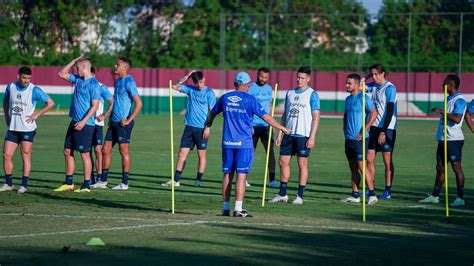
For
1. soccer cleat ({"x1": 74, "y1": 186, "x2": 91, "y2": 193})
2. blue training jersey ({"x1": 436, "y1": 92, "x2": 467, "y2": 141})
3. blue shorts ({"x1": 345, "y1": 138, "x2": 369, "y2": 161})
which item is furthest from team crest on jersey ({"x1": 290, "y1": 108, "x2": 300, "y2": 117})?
soccer cleat ({"x1": 74, "y1": 186, "x2": 91, "y2": 193})

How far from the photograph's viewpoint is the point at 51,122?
45.6 m

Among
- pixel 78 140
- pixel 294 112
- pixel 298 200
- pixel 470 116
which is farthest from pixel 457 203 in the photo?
pixel 78 140

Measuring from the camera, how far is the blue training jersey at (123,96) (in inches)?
770

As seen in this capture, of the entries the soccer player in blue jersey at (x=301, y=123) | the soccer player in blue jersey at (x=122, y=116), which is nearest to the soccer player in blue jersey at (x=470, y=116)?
the soccer player in blue jersey at (x=301, y=123)

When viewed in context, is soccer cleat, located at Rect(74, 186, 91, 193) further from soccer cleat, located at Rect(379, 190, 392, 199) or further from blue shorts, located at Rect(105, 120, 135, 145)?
soccer cleat, located at Rect(379, 190, 392, 199)

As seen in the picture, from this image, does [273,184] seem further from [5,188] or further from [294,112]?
[5,188]

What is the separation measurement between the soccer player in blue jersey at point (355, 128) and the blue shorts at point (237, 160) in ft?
10.9

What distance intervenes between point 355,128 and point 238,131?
3.59 meters

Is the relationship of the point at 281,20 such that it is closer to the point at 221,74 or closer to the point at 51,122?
the point at 221,74

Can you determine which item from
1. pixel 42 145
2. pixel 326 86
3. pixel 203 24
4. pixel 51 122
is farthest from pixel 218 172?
pixel 203 24

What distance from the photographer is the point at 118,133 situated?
19.8 m

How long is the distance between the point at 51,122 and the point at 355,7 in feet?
142

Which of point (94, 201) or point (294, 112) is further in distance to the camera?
point (294, 112)

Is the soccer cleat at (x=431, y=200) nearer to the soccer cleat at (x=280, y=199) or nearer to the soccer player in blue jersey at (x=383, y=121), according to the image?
the soccer player in blue jersey at (x=383, y=121)
